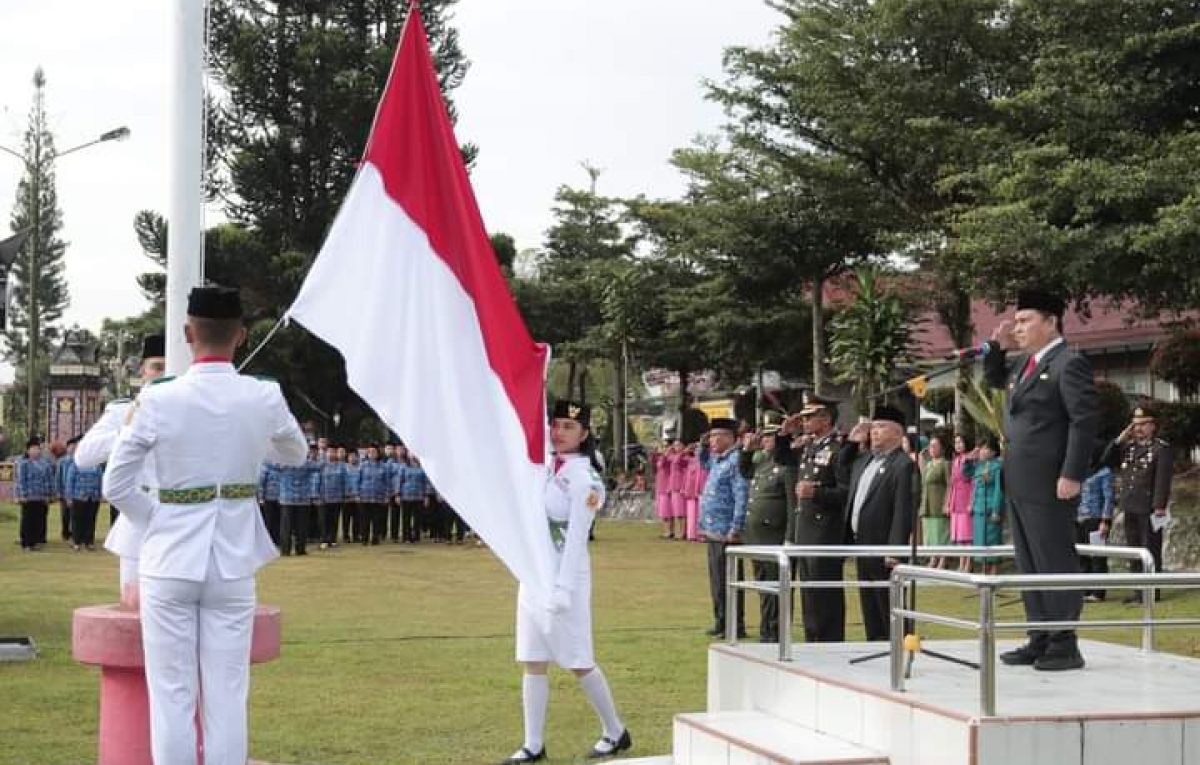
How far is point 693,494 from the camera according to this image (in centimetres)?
2777

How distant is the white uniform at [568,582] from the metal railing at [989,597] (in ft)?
6.21

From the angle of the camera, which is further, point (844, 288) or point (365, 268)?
point (844, 288)

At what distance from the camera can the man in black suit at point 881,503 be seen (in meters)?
9.67

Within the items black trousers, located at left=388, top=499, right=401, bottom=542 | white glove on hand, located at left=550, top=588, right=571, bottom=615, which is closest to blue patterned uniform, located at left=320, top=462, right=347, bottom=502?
black trousers, located at left=388, top=499, right=401, bottom=542

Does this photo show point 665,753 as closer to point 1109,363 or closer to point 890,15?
point 890,15

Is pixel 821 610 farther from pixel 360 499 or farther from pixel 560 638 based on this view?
pixel 360 499

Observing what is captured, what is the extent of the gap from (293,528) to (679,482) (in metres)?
7.92

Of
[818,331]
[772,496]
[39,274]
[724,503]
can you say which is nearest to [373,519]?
[818,331]

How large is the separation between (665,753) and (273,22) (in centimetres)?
3704

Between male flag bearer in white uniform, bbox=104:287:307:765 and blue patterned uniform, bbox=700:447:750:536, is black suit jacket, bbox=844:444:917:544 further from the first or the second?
male flag bearer in white uniform, bbox=104:287:307:765

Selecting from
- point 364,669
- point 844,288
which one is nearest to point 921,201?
point 844,288

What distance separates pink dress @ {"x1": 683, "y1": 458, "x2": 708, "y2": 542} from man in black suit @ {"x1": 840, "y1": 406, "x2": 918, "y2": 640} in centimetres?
1705

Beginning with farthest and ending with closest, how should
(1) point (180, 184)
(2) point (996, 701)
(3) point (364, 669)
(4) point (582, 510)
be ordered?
(3) point (364, 669) < (4) point (582, 510) < (1) point (180, 184) < (2) point (996, 701)

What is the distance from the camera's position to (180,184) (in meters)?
6.77
